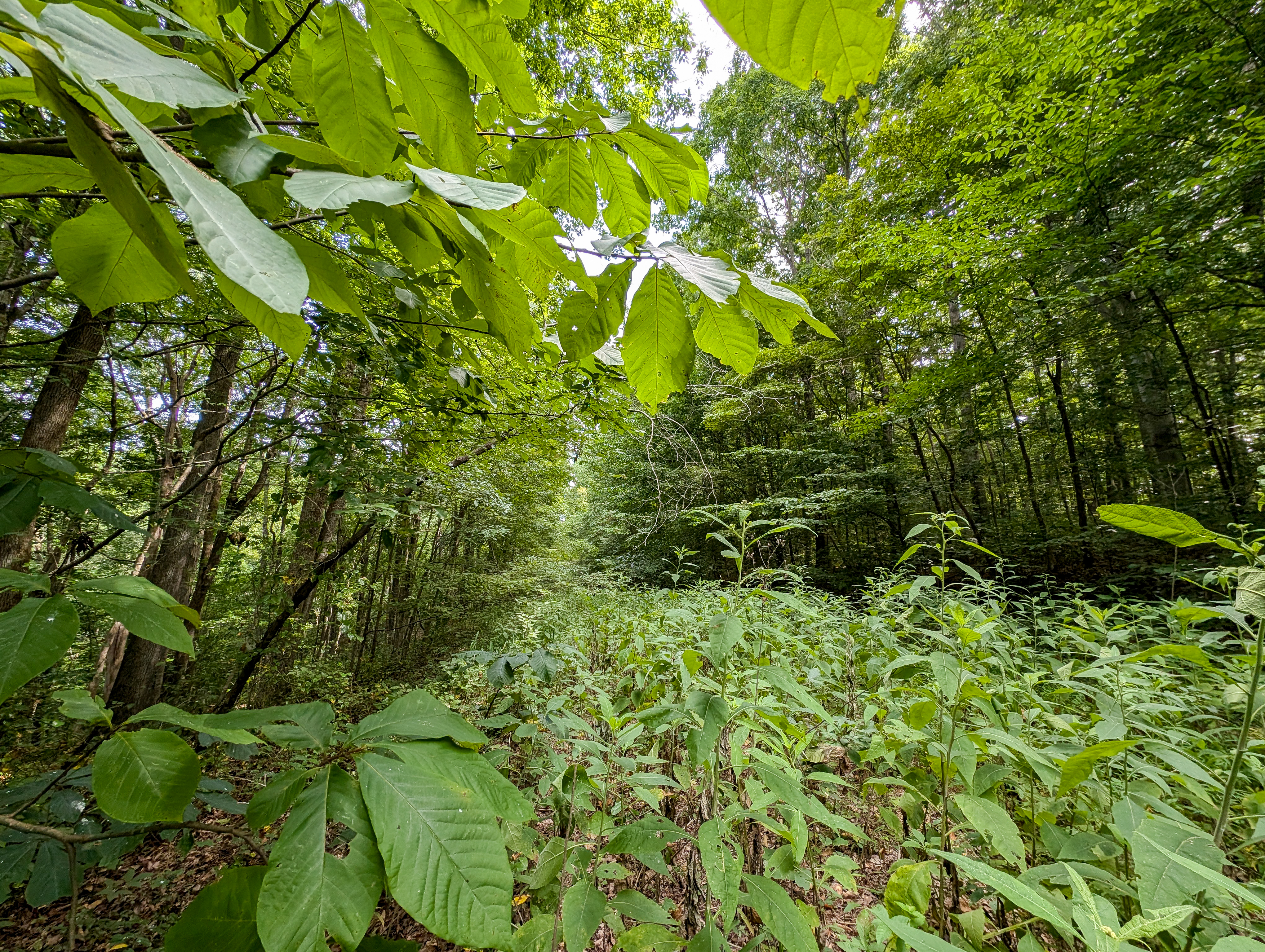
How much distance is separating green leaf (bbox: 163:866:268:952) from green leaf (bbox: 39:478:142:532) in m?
0.75

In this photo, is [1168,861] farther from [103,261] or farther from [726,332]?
[103,261]

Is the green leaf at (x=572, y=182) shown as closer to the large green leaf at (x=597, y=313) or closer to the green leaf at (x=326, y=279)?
the large green leaf at (x=597, y=313)

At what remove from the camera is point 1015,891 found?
521 millimetres

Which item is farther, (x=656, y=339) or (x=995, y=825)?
(x=995, y=825)

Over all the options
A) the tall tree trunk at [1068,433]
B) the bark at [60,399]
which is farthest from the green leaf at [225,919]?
the tall tree trunk at [1068,433]

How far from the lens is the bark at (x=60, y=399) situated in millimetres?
2047

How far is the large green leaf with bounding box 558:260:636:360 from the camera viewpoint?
0.76 m

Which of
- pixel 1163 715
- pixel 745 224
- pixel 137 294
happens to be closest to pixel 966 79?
pixel 745 224

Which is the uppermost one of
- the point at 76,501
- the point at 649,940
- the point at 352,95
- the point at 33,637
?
the point at 352,95

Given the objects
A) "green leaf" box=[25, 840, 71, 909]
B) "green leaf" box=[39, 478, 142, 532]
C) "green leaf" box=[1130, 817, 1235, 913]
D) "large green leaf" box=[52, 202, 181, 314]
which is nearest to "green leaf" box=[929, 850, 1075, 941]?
"green leaf" box=[1130, 817, 1235, 913]

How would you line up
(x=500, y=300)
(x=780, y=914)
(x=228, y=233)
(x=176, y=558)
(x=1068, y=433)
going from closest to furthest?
(x=228, y=233)
(x=500, y=300)
(x=780, y=914)
(x=176, y=558)
(x=1068, y=433)

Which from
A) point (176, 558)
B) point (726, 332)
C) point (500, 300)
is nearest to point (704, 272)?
point (726, 332)

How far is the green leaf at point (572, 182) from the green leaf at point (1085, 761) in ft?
4.78

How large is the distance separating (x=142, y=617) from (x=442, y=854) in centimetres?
58
